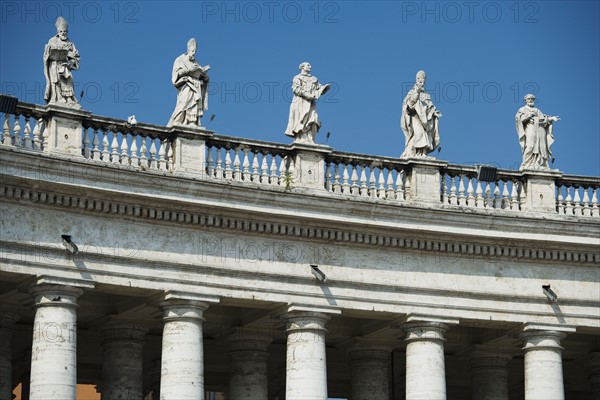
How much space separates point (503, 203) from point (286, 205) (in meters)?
8.06

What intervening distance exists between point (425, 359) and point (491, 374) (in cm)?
551

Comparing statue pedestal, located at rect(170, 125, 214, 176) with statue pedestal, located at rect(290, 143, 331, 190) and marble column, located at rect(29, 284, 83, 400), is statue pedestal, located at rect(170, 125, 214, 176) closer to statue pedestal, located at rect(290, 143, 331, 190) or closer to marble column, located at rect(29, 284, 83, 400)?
statue pedestal, located at rect(290, 143, 331, 190)

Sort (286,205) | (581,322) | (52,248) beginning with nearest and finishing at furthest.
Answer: (52,248) < (286,205) < (581,322)

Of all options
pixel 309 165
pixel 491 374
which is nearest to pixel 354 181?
pixel 309 165

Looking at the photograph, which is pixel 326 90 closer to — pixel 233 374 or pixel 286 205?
pixel 286 205

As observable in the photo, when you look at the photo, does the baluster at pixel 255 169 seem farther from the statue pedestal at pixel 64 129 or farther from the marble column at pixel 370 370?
the marble column at pixel 370 370

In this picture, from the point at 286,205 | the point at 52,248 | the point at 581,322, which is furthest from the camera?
the point at 581,322

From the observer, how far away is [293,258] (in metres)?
46.7

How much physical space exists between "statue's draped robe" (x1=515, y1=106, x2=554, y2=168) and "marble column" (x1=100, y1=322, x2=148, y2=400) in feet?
43.9

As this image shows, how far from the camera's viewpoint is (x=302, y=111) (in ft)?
159

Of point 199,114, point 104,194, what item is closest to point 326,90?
point 199,114

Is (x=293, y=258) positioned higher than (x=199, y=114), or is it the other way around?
(x=199, y=114)

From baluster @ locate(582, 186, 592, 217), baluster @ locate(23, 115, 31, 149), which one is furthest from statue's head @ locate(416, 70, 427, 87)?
baluster @ locate(23, 115, 31, 149)

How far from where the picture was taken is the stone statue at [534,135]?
5128cm
